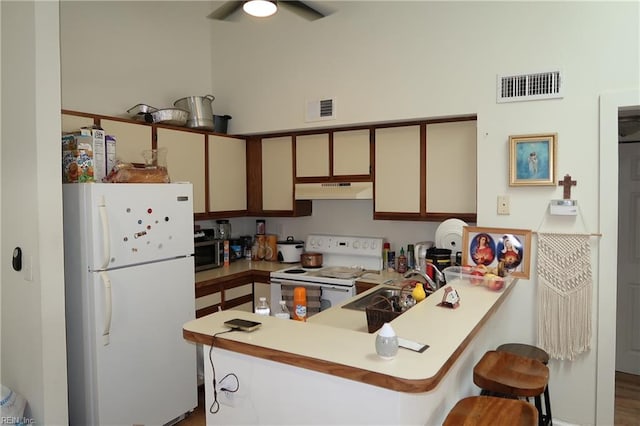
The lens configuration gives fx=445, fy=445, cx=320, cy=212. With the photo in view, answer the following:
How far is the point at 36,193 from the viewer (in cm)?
229

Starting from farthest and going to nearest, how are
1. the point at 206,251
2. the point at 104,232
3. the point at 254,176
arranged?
the point at 254,176
the point at 206,251
the point at 104,232

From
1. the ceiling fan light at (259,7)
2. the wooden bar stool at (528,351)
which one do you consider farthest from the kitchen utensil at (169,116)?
the wooden bar stool at (528,351)

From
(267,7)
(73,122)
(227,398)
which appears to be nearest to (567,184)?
(267,7)

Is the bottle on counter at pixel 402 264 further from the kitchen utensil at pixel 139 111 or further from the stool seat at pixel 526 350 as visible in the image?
the kitchen utensil at pixel 139 111

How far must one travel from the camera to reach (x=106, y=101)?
3484mm

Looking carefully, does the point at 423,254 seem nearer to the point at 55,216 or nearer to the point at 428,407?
the point at 428,407

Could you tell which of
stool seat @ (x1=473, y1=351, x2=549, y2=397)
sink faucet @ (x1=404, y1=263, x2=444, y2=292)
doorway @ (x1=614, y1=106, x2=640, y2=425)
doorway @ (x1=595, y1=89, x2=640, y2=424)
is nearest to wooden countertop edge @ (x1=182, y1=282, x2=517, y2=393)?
stool seat @ (x1=473, y1=351, x2=549, y2=397)

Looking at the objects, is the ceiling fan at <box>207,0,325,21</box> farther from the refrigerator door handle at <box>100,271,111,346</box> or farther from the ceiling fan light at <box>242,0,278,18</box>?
the refrigerator door handle at <box>100,271,111,346</box>

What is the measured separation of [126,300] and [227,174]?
1712mm

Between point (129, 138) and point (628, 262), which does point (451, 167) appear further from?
point (129, 138)

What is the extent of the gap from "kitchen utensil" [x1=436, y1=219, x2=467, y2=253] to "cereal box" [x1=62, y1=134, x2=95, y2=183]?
89.7 inches

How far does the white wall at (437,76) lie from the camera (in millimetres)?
2658

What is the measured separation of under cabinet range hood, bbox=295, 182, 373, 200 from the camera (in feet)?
11.8

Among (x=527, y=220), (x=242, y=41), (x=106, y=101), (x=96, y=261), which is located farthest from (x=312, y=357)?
(x=242, y=41)
